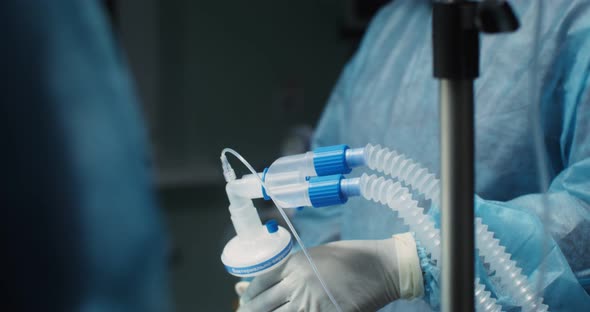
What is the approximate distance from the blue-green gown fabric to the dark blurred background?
1960 mm

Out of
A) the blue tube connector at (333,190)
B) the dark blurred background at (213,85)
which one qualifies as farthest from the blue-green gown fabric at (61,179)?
the dark blurred background at (213,85)

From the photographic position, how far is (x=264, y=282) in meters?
0.81

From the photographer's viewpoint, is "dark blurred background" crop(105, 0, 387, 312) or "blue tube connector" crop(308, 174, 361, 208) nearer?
"blue tube connector" crop(308, 174, 361, 208)

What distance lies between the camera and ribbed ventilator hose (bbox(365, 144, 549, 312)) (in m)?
0.73

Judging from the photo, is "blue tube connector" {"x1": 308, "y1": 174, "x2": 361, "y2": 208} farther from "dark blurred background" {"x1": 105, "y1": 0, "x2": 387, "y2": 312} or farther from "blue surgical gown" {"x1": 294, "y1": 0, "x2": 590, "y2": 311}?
"dark blurred background" {"x1": 105, "y1": 0, "x2": 387, "y2": 312}

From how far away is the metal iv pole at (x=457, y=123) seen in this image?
545 millimetres

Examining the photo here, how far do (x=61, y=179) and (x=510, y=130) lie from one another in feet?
2.46

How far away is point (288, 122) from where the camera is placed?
108 inches

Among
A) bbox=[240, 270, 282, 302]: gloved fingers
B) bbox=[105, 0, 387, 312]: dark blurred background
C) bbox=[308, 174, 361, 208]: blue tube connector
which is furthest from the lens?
bbox=[105, 0, 387, 312]: dark blurred background

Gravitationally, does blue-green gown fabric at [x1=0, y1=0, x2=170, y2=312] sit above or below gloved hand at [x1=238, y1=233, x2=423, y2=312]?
above

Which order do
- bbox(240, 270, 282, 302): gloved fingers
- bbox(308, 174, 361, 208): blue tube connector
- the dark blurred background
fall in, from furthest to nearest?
the dark blurred background < bbox(240, 270, 282, 302): gloved fingers < bbox(308, 174, 361, 208): blue tube connector

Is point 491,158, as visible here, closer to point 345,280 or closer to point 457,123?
point 345,280

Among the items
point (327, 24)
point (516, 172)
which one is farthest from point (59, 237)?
point (327, 24)

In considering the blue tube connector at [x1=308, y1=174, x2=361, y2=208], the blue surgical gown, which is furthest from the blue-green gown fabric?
the blue surgical gown
